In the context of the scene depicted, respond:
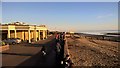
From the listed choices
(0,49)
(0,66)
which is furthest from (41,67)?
(0,49)

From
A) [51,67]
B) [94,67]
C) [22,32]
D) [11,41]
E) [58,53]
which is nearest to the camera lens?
[51,67]

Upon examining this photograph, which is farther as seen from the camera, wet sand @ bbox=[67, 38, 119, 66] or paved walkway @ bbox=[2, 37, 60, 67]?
wet sand @ bbox=[67, 38, 119, 66]

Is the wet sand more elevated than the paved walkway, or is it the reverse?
the paved walkway

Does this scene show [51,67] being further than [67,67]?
Yes

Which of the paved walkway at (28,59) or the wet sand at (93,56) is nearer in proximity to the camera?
the paved walkway at (28,59)

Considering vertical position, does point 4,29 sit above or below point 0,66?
above

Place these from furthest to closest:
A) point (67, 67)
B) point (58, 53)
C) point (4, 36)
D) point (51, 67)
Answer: point (4, 36) → point (58, 53) → point (51, 67) → point (67, 67)

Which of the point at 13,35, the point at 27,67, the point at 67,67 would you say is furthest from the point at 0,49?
the point at 13,35

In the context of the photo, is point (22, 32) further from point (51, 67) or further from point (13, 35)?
point (51, 67)

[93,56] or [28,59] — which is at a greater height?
[28,59]

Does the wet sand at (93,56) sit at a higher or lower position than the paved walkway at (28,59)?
lower

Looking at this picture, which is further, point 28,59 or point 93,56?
point 93,56

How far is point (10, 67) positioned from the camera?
1480cm

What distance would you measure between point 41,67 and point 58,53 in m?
3.59
